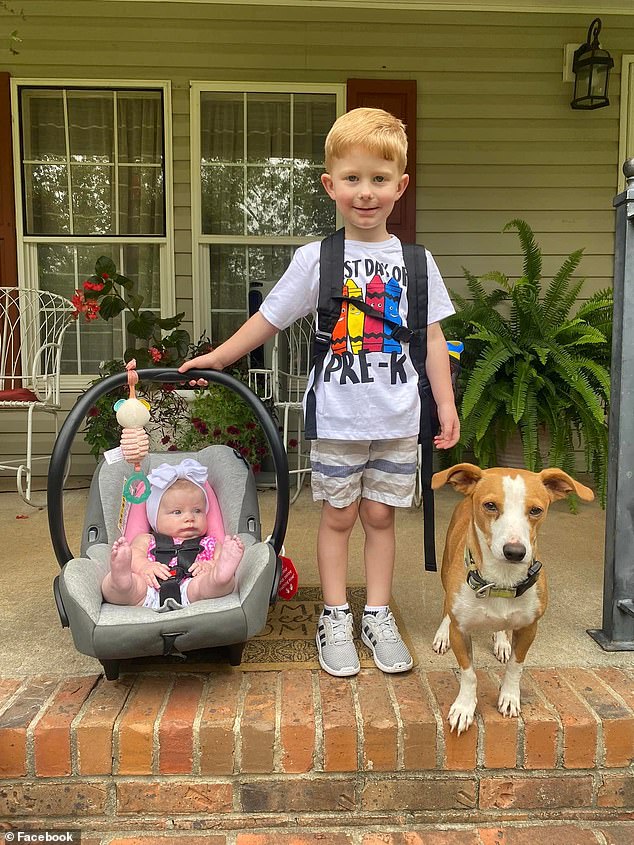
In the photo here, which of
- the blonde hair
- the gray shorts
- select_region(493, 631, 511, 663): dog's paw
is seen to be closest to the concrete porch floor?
select_region(493, 631, 511, 663): dog's paw

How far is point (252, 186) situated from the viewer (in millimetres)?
4582

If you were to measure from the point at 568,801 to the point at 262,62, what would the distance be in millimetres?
4462

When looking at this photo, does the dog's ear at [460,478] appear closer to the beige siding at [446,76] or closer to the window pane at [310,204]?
the beige siding at [446,76]

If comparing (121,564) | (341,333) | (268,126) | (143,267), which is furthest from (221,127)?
(121,564)

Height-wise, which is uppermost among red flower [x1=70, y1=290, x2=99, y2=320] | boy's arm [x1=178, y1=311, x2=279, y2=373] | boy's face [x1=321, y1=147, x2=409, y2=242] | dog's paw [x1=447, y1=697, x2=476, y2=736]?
boy's face [x1=321, y1=147, x2=409, y2=242]

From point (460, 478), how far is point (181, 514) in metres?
0.91

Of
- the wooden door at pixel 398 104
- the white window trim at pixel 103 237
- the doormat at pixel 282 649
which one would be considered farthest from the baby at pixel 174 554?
the wooden door at pixel 398 104

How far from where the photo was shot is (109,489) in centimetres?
217

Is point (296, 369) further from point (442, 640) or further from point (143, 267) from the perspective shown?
point (442, 640)

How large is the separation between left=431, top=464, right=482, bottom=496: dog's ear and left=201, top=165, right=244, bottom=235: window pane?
3.41m

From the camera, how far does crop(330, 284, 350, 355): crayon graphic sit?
1838mm

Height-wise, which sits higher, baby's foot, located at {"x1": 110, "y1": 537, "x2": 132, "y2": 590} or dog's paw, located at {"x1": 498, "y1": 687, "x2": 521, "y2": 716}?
baby's foot, located at {"x1": 110, "y1": 537, "x2": 132, "y2": 590}

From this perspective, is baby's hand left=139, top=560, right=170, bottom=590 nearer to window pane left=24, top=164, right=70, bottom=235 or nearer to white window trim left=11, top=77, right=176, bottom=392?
white window trim left=11, top=77, right=176, bottom=392

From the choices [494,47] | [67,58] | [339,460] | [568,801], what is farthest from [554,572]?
[67,58]
